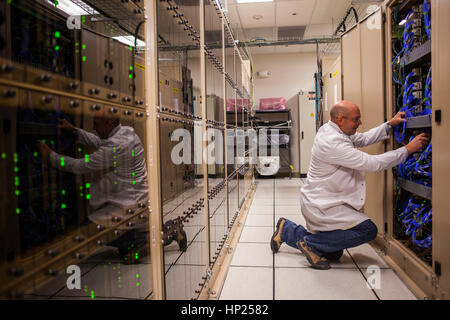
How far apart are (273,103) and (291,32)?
65.0 inches

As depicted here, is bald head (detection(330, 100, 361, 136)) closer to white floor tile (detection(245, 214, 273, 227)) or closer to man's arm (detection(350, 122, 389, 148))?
man's arm (detection(350, 122, 389, 148))

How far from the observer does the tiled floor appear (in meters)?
1.99

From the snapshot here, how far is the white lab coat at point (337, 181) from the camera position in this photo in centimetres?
239

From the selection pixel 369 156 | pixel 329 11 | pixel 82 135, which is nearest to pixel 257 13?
pixel 329 11

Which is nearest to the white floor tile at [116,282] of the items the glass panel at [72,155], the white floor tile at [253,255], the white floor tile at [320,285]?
the glass panel at [72,155]

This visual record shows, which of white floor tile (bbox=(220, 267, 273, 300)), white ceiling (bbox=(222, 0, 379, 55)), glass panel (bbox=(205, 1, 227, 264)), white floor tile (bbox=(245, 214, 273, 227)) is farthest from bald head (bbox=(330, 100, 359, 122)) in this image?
white ceiling (bbox=(222, 0, 379, 55))

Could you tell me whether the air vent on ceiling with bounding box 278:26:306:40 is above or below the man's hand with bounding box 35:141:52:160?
above

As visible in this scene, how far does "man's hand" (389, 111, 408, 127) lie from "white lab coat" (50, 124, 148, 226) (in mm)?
1896

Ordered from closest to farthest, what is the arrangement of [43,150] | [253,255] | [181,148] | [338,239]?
[43,150] → [181,148] → [338,239] → [253,255]

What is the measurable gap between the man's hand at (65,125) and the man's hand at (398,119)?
7.14 feet

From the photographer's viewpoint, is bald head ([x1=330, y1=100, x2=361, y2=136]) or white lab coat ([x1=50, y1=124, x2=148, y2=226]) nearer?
white lab coat ([x1=50, y1=124, x2=148, y2=226])

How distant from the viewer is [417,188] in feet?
6.79

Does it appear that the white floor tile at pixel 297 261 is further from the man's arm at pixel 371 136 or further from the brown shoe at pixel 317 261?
the man's arm at pixel 371 136

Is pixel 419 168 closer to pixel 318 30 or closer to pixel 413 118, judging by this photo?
pixel 413 118
